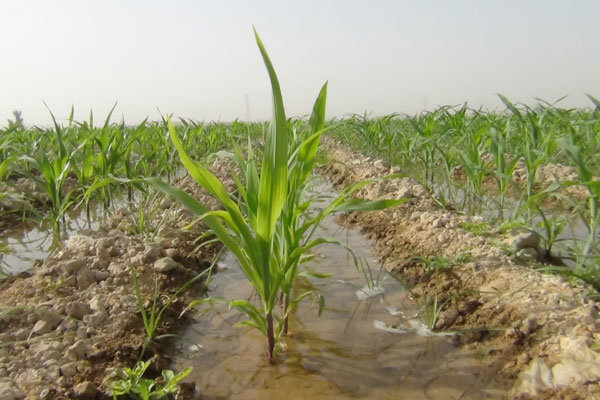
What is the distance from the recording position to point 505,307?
1.37 metres

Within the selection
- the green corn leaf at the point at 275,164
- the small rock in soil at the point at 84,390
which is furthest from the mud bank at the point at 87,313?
the green corn leaf at the point at 275,164

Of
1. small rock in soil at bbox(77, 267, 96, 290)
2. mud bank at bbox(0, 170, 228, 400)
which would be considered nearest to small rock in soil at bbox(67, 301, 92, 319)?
mud bank at bbox(0, 170, 228, 400)

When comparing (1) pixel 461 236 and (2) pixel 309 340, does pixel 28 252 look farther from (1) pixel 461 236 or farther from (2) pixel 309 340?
(1) pixel 461 236

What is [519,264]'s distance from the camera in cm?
163

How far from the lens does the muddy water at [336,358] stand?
113 centimetres

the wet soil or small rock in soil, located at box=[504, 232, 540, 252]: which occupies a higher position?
small rock in soil, located at box=[504, 232, 540, 252]

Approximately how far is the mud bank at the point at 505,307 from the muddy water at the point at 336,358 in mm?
91

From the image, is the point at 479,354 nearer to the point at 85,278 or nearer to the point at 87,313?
the point at 87,313

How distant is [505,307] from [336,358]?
24.6 inches

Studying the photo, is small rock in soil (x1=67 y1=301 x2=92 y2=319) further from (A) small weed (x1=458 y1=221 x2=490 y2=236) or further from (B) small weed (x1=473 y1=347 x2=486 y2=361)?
(A) small weed (x1=458 y1=221 x2=490 y2=236)

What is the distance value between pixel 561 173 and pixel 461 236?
2034 mm

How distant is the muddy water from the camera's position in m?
1.13

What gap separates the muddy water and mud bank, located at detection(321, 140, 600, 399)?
0.09 metres

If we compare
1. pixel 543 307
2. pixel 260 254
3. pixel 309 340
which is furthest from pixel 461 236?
pixel 260 254
